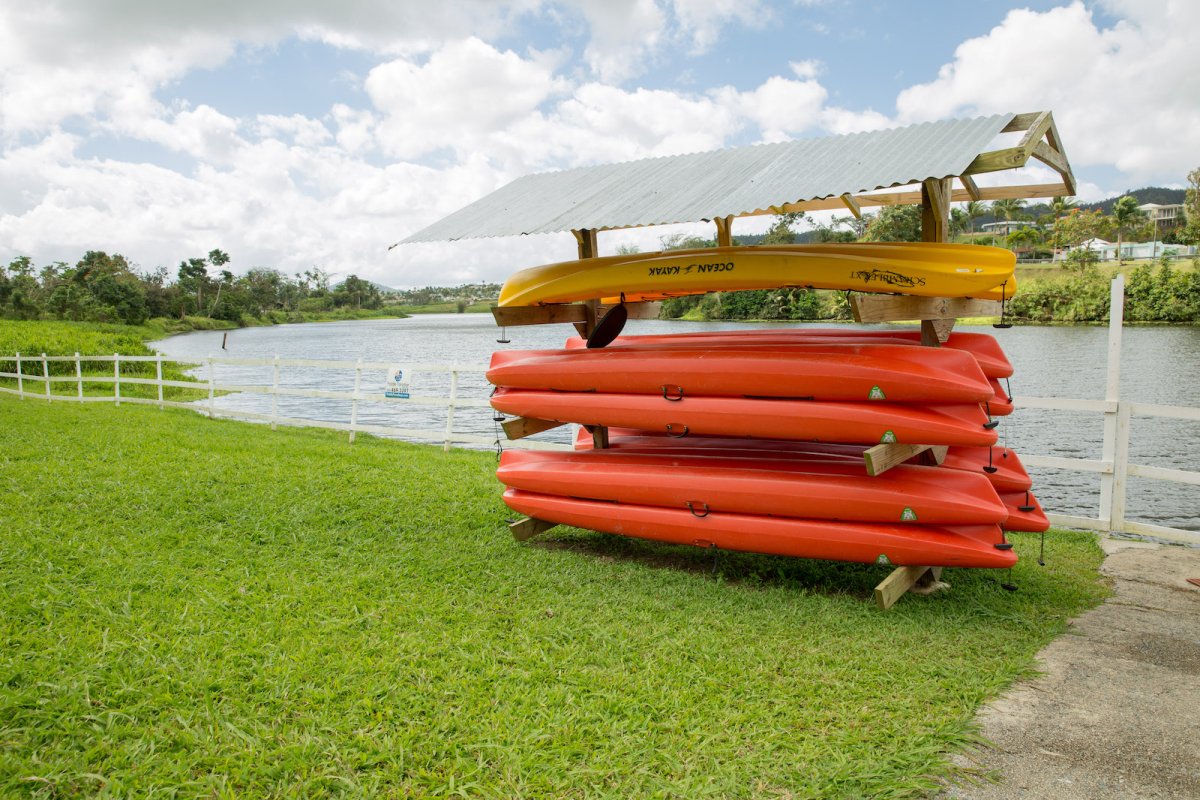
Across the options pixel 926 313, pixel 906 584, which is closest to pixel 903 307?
pixel 926 313

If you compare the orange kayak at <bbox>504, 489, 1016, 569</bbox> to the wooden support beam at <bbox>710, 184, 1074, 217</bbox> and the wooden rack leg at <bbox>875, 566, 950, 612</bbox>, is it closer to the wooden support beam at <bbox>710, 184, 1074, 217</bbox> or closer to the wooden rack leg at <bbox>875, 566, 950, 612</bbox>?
the wooden rack leg at <bbox>875, 566, 950, 612</bbox>

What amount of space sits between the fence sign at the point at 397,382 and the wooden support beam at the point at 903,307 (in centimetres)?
804

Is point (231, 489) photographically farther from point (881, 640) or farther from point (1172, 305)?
point (1172, 305)

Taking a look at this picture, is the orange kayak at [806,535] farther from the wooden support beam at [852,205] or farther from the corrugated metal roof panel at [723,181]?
the wooden support beam at [852,205]

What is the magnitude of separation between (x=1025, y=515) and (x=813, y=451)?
53.4 inches

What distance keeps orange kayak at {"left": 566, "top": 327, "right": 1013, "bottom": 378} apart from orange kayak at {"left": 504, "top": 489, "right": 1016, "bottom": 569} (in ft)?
3.72

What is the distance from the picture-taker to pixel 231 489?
22.7ft

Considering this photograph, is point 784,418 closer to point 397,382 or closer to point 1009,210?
point 397,382

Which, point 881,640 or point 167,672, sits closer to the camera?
point 167,672

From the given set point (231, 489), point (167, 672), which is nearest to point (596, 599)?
point (167, 672)

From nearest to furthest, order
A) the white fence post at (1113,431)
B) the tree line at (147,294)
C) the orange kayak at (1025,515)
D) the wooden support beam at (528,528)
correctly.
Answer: the orange kayak at (1025,515) < the wooden support beam at (528,528) < the white fence post at (1113,431) < the tree line at (147,294)

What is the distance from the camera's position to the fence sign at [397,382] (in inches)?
449

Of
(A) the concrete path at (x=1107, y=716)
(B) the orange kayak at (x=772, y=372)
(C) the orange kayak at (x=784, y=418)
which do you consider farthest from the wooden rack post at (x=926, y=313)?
(A) the concrete path at (x=1107, y=716)

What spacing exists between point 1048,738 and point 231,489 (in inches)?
254
